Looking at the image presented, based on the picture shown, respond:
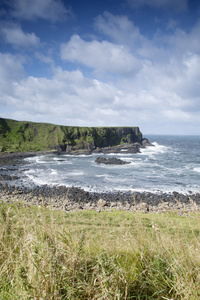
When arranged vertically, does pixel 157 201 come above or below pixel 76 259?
below

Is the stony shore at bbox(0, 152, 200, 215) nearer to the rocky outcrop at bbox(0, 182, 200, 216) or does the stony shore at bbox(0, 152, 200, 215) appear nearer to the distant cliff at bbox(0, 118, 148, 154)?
the rocky outcrop at bbox(0, 182, 200, 216)

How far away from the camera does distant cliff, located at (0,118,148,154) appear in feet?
289

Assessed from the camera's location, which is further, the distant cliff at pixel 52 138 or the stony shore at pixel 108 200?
the distant cliff at pixel 52 138

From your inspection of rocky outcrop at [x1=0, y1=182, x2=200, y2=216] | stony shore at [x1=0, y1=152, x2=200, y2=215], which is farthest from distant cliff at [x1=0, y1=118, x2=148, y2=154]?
rocky outcrop at [x1=0, y1=182, x2=200, y2=216]

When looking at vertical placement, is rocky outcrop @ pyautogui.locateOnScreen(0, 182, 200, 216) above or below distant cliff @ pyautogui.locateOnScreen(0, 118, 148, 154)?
below

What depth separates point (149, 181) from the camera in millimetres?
36906

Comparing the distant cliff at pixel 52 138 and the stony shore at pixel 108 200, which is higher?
the distant cliff at pixel 52 138

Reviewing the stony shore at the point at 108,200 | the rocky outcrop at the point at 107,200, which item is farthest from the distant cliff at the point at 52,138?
the rocky outcrop at the point at 107,200

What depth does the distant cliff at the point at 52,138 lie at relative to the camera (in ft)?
289

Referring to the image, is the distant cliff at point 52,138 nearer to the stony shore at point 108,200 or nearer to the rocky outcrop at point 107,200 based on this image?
the stony shore at point 108,200

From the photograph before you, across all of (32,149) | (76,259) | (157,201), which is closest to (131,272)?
(76,259)

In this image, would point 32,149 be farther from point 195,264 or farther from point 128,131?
point 195,264

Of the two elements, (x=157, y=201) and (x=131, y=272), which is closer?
(x=131, y=272)

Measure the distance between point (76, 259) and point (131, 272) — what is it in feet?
3.11
